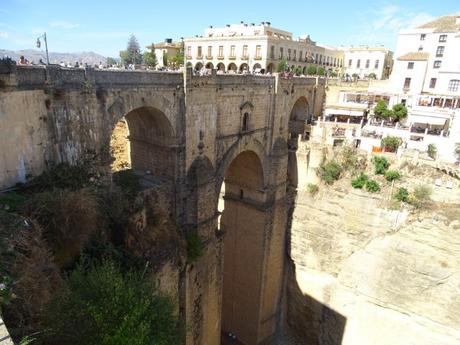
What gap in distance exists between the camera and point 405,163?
765 inches

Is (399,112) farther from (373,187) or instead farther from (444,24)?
(444,24)

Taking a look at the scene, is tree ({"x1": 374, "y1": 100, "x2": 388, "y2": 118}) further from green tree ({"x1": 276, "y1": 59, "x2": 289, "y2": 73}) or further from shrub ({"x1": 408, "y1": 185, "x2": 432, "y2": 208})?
green tree ({"x1": 276, "y1": 59, "x2": 289, "y2": 73})

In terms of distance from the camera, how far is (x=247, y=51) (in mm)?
36094

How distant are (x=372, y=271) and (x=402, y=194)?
4.27m

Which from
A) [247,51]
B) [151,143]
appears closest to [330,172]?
[151,143]

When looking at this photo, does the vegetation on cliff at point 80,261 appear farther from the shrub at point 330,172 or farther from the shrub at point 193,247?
the shrub at point 330,172

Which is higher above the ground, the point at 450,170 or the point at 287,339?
the point at 450,170

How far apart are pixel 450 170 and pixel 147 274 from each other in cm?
1635

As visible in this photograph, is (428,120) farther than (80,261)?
Yes

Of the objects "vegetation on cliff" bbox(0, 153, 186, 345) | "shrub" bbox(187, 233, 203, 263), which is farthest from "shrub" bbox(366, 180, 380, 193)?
"vegetation on cliff" bbox(0, 153, 186, 345)

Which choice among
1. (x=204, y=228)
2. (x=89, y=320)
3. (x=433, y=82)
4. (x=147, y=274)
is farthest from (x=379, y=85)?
(x=89, y=320)

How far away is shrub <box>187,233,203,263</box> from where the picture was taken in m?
12.7

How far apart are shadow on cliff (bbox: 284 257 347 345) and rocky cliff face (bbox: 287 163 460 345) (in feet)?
0.18

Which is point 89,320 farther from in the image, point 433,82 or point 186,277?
point 433,82
